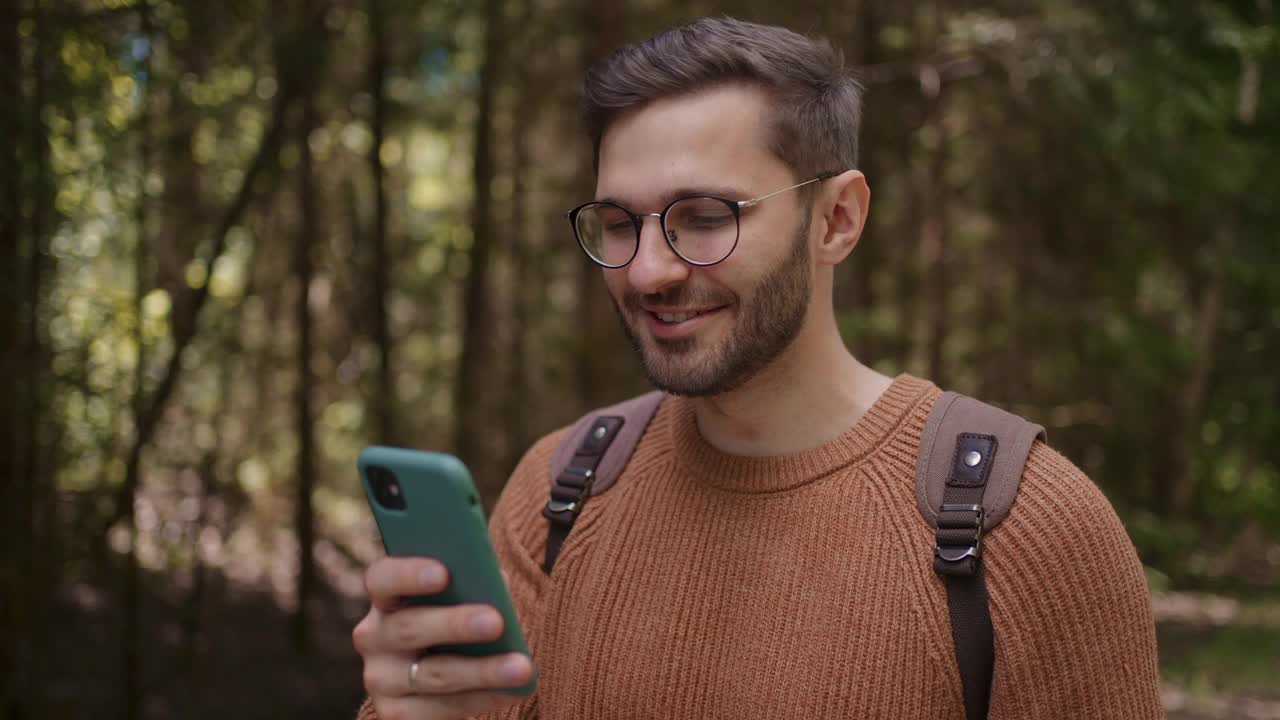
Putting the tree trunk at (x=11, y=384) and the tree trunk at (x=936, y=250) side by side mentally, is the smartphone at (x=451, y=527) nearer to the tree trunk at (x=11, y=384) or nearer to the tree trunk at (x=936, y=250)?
the tree trunk at (x=11, y=384)

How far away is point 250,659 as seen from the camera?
10.4 meters

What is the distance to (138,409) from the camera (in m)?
7.18

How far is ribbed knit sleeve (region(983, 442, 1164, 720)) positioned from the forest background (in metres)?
4.95

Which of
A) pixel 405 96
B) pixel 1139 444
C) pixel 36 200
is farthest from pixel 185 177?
pixel 1139 444

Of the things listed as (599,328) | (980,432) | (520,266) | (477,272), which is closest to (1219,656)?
(599,328)

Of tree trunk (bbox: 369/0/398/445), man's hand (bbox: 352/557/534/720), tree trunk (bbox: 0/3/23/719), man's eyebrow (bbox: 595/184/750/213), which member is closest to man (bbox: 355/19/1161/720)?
man's eyebrow (bbox: 595/184/750/213)

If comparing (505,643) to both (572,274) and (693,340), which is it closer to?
(693,340)

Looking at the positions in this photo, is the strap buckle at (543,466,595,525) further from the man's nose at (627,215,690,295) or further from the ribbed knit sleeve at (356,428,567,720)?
the man's nose at (627,215,690,295)

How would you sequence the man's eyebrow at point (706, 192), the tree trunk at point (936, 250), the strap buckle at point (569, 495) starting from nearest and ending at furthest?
the man's eyebrow at point (706, 192) → the strap buckle at point (569, 495) → the tree trunk at point (936, 250)

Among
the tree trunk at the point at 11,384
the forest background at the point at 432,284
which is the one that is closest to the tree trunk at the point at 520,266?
the forest background at the point at 432,284

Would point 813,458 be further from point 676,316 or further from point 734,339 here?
point 676,316

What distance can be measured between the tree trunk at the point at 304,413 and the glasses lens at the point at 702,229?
345 inches

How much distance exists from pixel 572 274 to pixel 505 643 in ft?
51.5

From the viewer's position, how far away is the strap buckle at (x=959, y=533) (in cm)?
212
